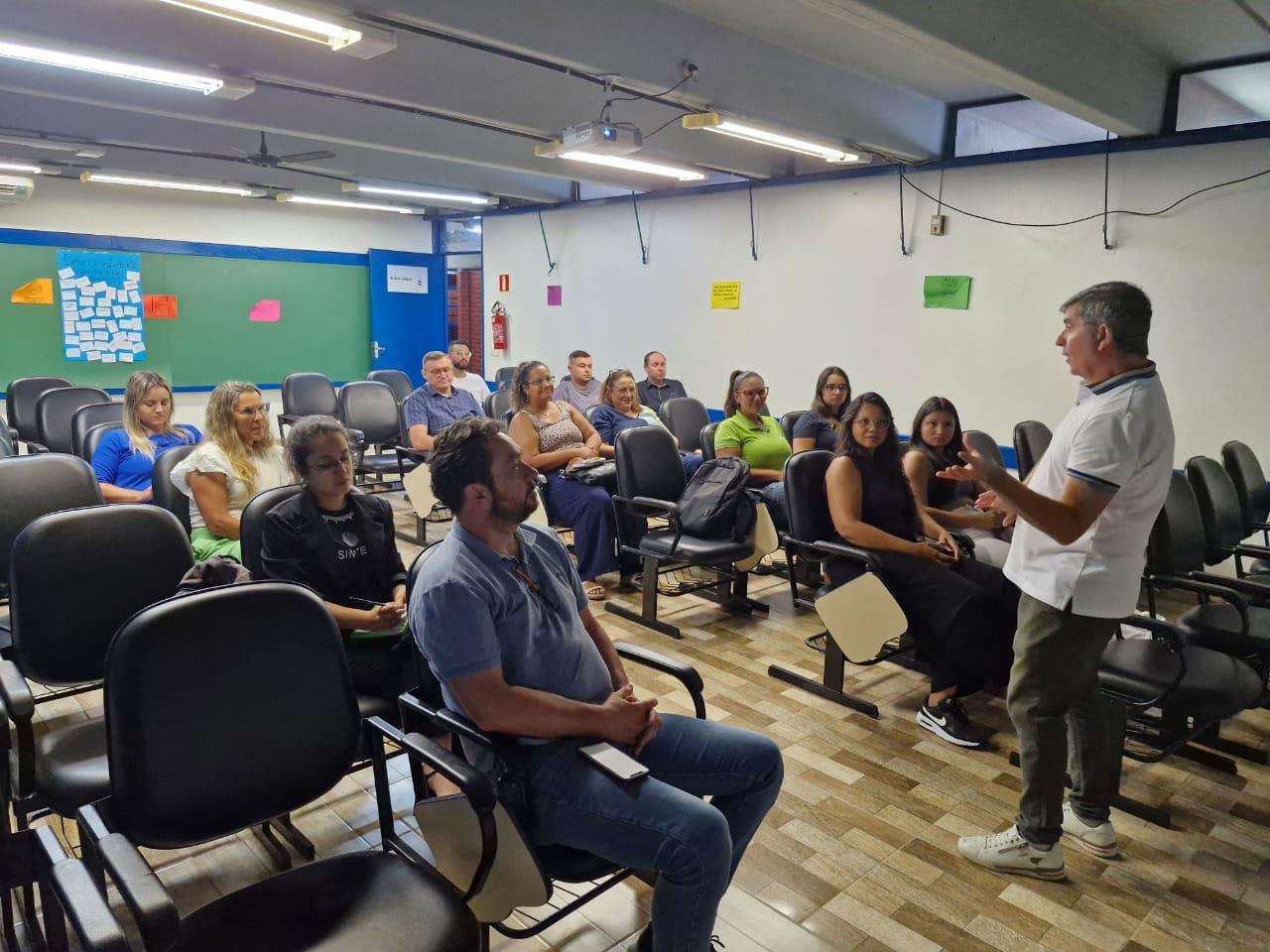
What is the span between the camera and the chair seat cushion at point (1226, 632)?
280 centimetres

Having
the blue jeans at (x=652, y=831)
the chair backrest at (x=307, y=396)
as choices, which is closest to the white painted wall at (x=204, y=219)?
the chair backrest at (x=307, y=396)

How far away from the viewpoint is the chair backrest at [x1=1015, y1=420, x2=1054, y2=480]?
4.42 metres

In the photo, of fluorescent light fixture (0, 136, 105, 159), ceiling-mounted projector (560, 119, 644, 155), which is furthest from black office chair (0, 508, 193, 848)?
fluorescent light fixture (0, 136, 105, 159)

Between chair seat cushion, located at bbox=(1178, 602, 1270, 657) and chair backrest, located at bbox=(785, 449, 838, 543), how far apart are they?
128 cm

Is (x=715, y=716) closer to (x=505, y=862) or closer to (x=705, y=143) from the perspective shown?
(x=505, y=862)

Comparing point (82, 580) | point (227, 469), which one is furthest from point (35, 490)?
point (82, 580)

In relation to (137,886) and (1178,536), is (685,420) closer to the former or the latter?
(1178,536)

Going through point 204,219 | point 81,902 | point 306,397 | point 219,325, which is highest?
point 204,219

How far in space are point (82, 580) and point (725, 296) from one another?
5459mm

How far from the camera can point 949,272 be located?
18.0ft

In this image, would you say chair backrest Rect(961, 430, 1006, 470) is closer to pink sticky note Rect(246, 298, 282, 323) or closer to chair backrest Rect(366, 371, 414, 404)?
chair backrest Rect(366, 371, 414, 404)

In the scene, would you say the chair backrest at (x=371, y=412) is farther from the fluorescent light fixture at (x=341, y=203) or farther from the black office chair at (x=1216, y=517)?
the black office chair at (x=1216, y=517)

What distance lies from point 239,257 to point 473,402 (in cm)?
450

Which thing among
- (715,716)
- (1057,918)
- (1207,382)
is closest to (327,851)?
(715,716)
